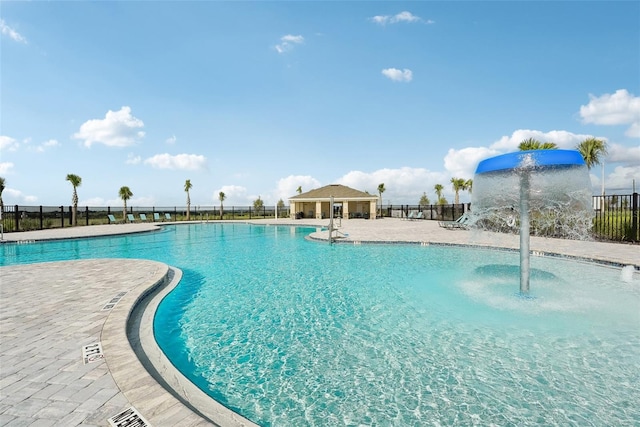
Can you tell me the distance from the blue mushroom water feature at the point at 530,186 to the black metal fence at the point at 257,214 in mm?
7937

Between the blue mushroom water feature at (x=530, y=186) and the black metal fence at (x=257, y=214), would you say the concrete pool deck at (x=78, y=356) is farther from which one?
the black metal fence at (x=257, y=214)

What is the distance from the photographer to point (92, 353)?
3.35 metres

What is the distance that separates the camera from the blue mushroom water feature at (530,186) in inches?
209

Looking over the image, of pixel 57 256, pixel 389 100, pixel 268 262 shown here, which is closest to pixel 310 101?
pixel 389 100

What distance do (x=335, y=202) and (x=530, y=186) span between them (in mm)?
31738

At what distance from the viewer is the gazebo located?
3559 cm

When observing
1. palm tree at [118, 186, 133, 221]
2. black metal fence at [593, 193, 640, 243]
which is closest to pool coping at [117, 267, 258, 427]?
black metal fence at [593, 193, 640, 243]

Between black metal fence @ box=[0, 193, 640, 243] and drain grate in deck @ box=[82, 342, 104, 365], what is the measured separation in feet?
52.7

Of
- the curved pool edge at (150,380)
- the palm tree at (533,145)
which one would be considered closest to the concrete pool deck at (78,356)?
the curved pool edge at (150,380)

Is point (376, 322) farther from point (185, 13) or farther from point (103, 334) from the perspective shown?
point (185, 13)

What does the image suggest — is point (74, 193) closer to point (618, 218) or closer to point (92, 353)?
point (92, 353)

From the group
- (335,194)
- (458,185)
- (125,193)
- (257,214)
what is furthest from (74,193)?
(458,185)

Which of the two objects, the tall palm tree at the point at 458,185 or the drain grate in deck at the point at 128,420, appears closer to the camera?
the drain grate in deck at the point at 128,420

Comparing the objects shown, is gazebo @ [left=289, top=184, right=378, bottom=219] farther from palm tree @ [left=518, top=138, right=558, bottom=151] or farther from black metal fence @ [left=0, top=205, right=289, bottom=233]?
palm tree @ [left=518, top=138, right=558, bottom=151]
